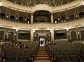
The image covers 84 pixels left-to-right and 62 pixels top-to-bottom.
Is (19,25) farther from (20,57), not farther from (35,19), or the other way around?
(20,57)

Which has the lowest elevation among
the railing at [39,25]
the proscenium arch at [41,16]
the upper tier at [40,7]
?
the railing at [39,25]

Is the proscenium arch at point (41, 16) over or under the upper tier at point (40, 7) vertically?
under

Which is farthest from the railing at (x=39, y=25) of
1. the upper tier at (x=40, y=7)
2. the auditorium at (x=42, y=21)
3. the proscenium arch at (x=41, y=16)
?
the upper tier at (x=40, y=7)

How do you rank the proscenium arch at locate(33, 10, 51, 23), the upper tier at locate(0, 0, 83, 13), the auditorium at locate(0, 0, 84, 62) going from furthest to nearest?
the proscenium arch at locate(33, 10, 51, 23) < the upper tier at locate(0, 0, 83, 13) < the auditorium at locate(0, 0, 84, 62)

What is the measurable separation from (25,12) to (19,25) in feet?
10.5

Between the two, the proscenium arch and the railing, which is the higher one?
the proscenium arch

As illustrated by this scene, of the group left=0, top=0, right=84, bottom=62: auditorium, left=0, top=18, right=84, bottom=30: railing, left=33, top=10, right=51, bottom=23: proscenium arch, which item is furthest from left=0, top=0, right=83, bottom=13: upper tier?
left=0, top=18, right=84, bottom=30: railing

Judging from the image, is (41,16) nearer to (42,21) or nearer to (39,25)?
(42,21)

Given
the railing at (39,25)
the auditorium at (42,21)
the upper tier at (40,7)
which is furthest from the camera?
the upper tier at (40,7)

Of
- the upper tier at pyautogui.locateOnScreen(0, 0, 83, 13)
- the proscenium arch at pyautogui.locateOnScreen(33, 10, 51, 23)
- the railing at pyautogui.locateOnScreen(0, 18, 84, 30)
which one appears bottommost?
the railing at pyautogui.locateOnScreen(0, 18, 84, 30)

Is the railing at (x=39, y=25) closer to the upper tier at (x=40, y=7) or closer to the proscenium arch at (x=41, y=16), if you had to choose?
the proscenium arch at (x=41, y=16)

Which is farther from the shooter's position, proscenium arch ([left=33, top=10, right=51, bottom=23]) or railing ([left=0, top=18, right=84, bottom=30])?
proscenium arch ([left=33, top=10, right=51, bottom=23])

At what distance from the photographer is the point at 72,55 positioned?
24.0ft

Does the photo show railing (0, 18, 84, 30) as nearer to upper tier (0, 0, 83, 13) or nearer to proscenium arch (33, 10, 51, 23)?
proscenium arch (33, 10, 51, 23)
